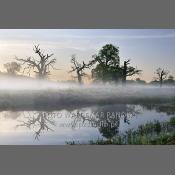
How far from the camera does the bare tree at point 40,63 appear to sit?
24.5 feet

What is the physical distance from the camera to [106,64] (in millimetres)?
7547

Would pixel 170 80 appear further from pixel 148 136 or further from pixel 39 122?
pixel 39 122

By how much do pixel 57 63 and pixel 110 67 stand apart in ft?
2.64

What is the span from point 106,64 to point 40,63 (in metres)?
1.00

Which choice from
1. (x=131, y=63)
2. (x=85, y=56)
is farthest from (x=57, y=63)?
(x=131, y=63)

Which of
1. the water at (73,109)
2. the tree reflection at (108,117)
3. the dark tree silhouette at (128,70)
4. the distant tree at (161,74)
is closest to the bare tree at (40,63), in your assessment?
the water at (73,109)

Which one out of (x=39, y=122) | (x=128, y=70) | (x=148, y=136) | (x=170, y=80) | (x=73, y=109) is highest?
(x=128, y=70)

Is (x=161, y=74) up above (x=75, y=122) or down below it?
above

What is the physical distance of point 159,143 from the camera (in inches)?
289

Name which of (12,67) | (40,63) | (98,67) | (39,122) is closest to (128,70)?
(98,67)

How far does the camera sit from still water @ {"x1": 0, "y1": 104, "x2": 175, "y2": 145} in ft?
24.2

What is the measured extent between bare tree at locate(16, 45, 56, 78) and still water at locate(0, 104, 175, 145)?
61 centimetres

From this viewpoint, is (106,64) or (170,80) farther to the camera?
(106,64)

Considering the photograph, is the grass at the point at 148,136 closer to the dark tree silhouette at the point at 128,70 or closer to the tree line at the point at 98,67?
the tree line at the point at 98,67
